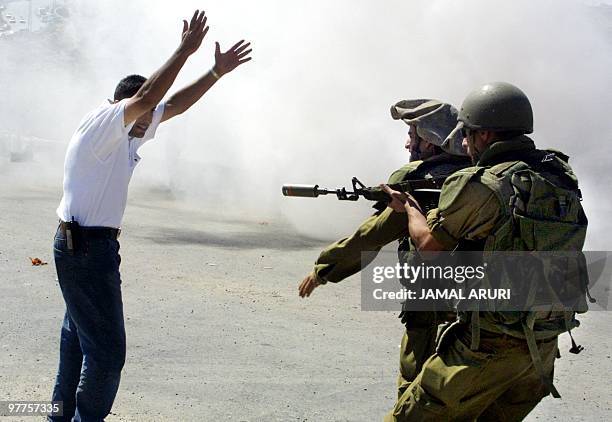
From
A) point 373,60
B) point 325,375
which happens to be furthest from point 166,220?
point 325,375

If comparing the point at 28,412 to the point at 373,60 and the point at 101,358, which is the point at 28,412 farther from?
the point at 373,60

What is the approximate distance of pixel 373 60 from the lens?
1038cm

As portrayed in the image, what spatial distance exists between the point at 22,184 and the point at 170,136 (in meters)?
2.49

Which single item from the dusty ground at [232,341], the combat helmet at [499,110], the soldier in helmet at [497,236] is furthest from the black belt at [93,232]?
the combat helmet at [499,110]

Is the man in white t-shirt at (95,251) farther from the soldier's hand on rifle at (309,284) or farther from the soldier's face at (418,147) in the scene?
the soldier's face at (418,147)

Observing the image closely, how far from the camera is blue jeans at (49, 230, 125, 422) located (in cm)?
318

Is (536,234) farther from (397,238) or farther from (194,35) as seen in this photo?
(194,35)

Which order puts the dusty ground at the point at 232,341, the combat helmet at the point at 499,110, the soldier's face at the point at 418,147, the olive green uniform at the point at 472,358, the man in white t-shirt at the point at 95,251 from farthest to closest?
the dusty ground at the point at 232,341 → the soldier's face at the point at 418,147 → the man in white t-shirt at the point at 95,251 → the combat helmet at the point at 499,110 → the olive green uniform at the point at 472,358

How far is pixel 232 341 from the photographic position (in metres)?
5.12

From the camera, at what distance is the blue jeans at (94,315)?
3184mm

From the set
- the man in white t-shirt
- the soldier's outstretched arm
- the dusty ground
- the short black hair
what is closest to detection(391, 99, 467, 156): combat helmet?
the soldier's outstretched arm

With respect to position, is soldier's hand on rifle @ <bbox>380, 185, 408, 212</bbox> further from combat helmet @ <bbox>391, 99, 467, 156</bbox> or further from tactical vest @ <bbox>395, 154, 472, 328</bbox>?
→ combat helmet @ <bbox>391, 99, 467, 156</bbox>

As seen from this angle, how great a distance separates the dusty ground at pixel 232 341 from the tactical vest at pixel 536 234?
1.58 m

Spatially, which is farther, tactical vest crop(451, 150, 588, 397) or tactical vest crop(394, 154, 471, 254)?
tactical vest crop(394, 154, 471, 254)
